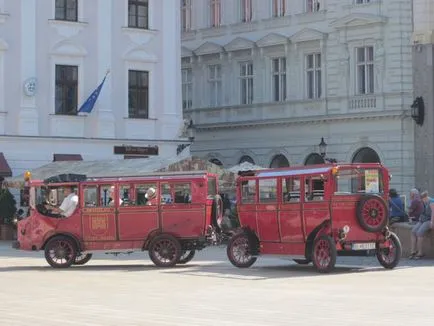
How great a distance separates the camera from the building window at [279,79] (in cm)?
5606

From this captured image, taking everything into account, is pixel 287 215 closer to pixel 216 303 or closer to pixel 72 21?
pixel 216 303

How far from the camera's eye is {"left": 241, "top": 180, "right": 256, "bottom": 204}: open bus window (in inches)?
1061

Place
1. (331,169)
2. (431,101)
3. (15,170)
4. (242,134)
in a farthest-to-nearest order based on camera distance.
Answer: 1. (242,134)
2. (431,101)
3. (15,170)
4. (331,169)

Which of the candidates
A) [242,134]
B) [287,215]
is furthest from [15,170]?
[287,215]

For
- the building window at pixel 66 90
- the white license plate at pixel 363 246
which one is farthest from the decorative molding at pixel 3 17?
the white license plate at pixel 363 246

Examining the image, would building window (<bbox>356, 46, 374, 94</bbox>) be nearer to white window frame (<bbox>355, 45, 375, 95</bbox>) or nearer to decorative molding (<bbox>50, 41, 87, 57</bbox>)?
white window frame (<bbox>355, 45, 375, 95</bbox>)

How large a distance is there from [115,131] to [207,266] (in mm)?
19778

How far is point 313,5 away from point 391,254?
30.3 metres

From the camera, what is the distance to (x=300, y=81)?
5509cm

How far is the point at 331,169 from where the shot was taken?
25000 mm

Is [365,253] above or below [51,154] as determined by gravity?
below

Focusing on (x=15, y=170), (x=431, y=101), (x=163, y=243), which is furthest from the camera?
(x=431, y=101)

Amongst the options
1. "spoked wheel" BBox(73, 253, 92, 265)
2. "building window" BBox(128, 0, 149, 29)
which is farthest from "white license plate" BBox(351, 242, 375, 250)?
"building window" BBox(128, 0, 149, 29)

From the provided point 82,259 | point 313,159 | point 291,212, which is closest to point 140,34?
point 313,159
